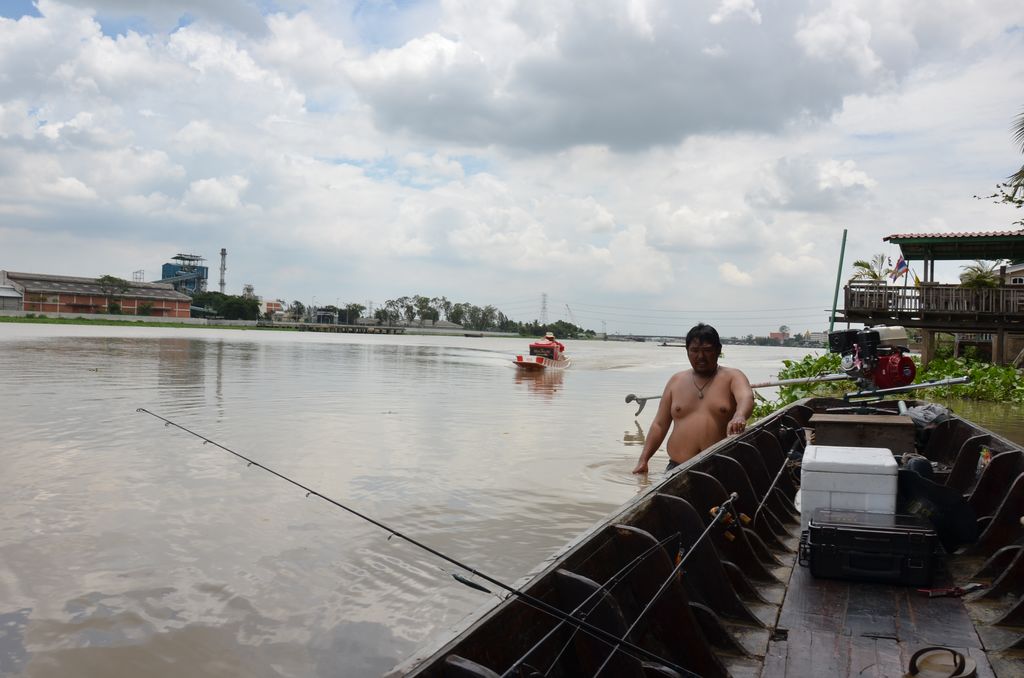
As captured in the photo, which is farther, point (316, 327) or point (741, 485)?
point (316, 327)

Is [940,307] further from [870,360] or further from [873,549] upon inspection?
[873,549]

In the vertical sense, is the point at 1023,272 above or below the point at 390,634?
above

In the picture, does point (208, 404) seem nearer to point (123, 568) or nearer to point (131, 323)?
point (123, 568)

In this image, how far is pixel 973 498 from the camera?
5.81m

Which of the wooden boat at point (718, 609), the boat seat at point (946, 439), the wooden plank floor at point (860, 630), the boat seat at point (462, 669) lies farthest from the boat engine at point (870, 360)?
the boat seat at point (462, 669)

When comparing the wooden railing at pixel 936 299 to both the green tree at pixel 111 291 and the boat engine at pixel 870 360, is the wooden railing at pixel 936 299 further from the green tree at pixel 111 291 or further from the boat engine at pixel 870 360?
the green tree at pixel 111 291

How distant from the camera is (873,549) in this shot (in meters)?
4.16

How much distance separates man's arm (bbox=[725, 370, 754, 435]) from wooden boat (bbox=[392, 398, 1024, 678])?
2.12 ft

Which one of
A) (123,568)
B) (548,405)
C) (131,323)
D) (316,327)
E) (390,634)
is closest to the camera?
(390,634)

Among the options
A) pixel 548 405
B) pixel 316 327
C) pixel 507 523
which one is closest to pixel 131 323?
pixel 316 327

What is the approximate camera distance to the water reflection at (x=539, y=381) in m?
26.5

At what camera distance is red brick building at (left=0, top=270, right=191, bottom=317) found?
107375 mm

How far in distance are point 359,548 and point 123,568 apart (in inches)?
73.8

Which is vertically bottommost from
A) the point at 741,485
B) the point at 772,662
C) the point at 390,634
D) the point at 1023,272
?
the point at 390,634
